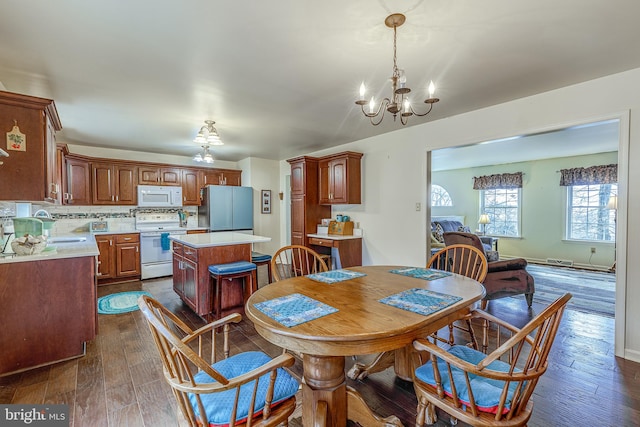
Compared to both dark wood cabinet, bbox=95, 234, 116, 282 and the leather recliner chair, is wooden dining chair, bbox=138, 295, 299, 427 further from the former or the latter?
dark wood cabinet, bbox=95, 234, 116, 282

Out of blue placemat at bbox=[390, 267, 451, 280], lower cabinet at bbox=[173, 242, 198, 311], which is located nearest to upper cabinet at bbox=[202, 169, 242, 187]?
lower cabinet at bbox=[173, 242, 198, 311]

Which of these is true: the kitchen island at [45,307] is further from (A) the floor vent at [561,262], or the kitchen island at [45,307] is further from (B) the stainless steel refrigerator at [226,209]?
(A) the floor vent at [561,262]

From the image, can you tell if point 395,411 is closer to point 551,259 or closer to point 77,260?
point 77,260

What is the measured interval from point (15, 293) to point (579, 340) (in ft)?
15.7

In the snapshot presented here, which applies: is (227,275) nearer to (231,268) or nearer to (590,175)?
(231,268)

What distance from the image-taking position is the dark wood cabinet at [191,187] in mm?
5734

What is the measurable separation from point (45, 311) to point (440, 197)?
8.44 m

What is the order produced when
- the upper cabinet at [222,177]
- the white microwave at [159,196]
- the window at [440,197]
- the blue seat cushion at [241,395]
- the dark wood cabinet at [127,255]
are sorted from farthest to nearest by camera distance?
the window at [440,197], the upper cabinet at [222,177], the white microwave at [159,196], the dark wood cabinet at [127,255], the blue seat cushion at [241,395]

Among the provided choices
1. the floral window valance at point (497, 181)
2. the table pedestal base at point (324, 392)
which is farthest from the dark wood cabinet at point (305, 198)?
the floral window valance at point (497, 181)

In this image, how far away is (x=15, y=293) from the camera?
2.21m

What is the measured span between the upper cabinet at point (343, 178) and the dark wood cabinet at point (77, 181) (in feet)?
12.8

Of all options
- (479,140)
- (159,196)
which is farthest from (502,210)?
(159,196)

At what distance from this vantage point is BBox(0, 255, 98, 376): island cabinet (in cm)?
218

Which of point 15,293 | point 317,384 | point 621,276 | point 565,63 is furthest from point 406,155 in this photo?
point 15,293
